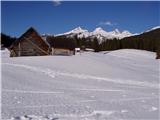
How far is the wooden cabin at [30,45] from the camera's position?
4684cm

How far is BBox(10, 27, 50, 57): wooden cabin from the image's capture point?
46.8 meters

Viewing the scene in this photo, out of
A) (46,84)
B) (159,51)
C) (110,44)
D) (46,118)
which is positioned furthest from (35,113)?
(110,44)

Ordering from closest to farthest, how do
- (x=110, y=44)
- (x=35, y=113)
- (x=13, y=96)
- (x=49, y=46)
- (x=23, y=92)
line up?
(x=35, y=113), (x=13, y=96), (x=23, y=92), (x=49, y=46), (x=110, y=44)

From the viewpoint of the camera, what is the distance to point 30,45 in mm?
47219

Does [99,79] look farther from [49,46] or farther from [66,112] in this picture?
[49,46]

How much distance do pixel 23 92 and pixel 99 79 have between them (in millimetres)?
8239

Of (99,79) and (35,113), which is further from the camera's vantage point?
(99,79)

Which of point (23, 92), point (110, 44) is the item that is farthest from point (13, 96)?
point (110, 44)

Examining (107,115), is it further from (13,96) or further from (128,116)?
(13,96)

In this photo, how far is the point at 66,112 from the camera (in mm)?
10742

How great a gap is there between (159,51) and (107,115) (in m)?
51.1

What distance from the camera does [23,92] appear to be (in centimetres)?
1466

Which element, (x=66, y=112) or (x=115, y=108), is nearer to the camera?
(x=66, y=112)

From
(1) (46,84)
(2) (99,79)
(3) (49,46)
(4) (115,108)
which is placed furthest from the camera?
(3) (49,46)
